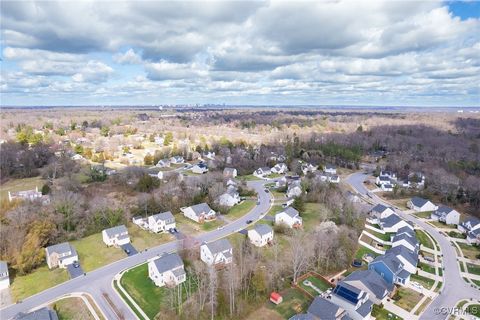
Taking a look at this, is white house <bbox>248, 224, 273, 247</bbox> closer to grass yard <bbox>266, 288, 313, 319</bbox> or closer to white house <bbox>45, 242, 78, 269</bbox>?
grass yard <bbox>266, 288, 313, 319</bbox>

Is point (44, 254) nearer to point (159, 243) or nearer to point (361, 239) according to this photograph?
point (159, 243)

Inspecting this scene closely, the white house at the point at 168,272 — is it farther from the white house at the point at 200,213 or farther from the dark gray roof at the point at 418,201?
the dark gray roof at the point at 418,201

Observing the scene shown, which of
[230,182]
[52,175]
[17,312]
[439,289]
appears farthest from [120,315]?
[52,175]

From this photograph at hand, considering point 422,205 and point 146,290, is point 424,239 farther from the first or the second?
point 146,290

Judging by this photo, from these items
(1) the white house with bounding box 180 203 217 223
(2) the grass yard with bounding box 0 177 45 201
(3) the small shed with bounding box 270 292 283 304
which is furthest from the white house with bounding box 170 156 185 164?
(3) the small shed with bounding box 270 292 283 304

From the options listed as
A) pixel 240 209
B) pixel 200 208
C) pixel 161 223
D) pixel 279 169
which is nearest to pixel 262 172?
pixel 279 169

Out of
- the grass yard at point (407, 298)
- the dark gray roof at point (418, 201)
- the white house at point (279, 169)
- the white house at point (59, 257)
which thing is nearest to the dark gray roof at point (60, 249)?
the white house at point (59, 257)
